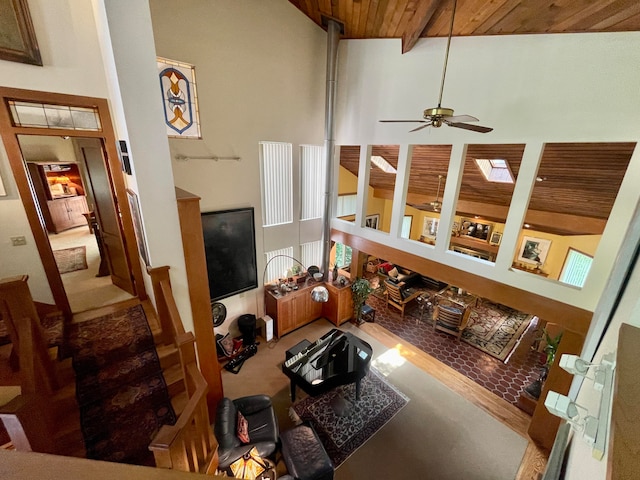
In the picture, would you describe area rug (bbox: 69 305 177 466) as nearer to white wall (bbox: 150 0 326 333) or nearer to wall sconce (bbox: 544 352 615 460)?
white wall (bbox: 150 0 326 333)

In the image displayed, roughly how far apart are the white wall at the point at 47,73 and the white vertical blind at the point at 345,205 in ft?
23.0

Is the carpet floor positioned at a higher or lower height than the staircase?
lower

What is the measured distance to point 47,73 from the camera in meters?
2.83

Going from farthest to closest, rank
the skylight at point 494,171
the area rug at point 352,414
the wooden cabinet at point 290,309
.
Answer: the wooden cabinet at point 290,309
the skylight at point 494,171
the area rug at point 352,414

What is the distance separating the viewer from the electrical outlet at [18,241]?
9.79 feet

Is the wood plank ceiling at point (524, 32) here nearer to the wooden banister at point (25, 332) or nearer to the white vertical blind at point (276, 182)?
the white vertical blind at point (276, 182)

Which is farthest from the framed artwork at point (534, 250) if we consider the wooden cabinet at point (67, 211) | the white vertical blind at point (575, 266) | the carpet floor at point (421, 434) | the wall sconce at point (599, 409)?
the wooden cabinet at point (67, 211)

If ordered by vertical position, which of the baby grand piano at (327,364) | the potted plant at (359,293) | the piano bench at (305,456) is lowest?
the piano bench at (305,456)

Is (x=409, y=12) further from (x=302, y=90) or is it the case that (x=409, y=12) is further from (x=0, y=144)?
(x=0, y=144)

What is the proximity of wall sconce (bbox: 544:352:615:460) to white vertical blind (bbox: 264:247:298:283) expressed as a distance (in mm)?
5306

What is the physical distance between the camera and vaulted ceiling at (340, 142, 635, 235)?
3.76 meters

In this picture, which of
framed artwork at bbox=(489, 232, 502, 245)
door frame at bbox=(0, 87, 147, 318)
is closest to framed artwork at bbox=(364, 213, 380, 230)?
framed artwork at bbox=(489, 232, 502, 245)

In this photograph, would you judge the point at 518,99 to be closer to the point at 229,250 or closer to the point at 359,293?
the point at 359,293

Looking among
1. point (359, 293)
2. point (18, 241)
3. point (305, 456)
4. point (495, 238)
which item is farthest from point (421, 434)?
point (495, 238)
